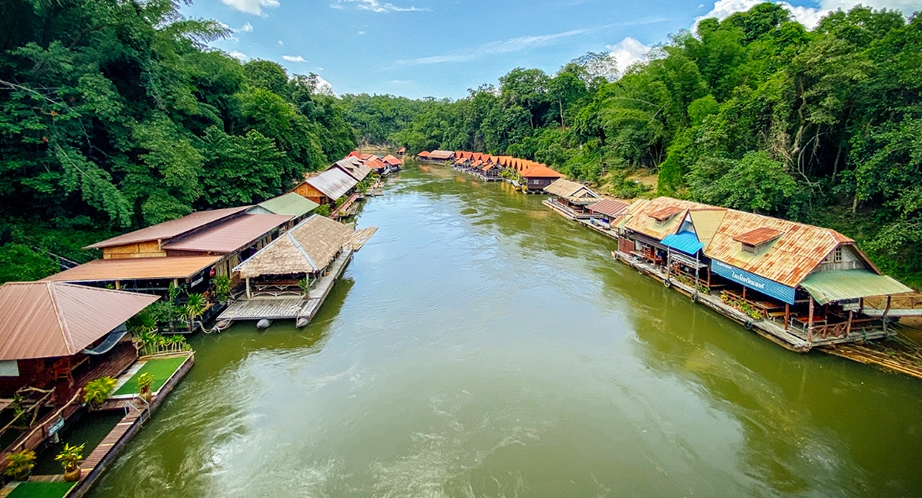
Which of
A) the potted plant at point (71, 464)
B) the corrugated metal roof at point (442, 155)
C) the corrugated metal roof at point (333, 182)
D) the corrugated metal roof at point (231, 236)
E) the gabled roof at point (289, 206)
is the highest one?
the corrugated metal roof at point (442, 155)

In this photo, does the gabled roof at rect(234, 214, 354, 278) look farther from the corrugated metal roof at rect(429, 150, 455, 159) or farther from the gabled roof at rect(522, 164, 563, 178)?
the corrugated metal roof at rect(429, 150, 455, 159)

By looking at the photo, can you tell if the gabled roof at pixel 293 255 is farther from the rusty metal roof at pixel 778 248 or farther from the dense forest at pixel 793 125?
the dense forest at pixel 793 125

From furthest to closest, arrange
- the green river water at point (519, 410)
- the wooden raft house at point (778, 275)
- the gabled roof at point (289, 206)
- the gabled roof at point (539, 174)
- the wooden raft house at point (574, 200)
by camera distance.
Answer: the gabled roof at point (539, 174) < the wooden raft house at point (574, 200) < the gabled roof at point (289, 206) < the wooden raft house at point (778, 275) < the green river water at point (519, 410)

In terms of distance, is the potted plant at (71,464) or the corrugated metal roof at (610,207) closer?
the potted plant at (71,464)

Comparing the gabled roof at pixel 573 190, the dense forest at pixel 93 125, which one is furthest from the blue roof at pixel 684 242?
the dense forest at pixel 93 125

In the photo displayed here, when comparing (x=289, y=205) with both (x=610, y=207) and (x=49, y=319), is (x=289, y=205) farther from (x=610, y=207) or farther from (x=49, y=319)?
(x=610, y=207)

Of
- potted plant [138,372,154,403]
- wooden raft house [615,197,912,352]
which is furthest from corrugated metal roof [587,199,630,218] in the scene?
potted plant [138,372,154,403]
